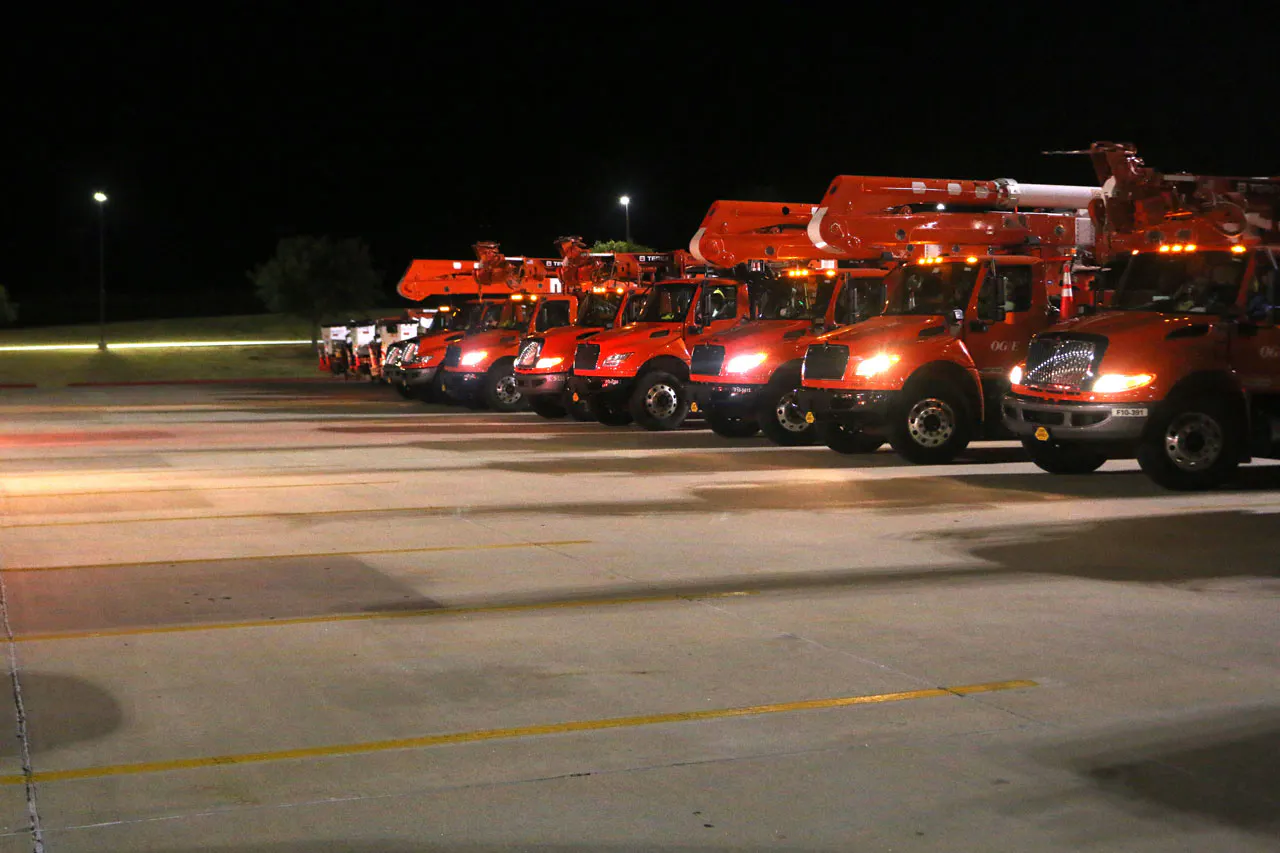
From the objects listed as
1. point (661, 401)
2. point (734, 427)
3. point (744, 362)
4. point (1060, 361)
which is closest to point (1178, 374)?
point (1060, 361)

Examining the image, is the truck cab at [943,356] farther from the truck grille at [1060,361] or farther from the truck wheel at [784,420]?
the truck wheel at [784,420]

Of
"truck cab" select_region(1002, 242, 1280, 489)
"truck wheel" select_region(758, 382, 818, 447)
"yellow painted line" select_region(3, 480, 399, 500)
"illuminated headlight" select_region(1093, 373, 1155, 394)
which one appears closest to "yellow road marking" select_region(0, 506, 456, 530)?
"yellow painted line" select_region(3, 480, 399, 500)

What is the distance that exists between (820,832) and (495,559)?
6.47m

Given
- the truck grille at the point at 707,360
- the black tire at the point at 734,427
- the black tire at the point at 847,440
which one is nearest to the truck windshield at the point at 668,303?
the truck grille at the point at 707,360

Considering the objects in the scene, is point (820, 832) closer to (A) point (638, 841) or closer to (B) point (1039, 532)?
(A) point (638, 841)

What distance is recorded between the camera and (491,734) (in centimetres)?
716

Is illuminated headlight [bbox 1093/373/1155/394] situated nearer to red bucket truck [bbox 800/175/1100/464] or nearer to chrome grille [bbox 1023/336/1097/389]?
chrome grille [bbox 1023/336/1097/389]

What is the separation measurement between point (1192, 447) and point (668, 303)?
1052 centimetres

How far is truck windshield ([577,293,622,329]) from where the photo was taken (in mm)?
28109

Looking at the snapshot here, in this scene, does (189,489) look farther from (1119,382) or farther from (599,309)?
(599,309)

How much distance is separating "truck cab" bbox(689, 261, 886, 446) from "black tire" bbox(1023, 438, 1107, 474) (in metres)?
4.12

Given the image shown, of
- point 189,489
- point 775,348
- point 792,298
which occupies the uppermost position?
point 792,298

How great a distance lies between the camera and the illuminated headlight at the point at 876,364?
18938 millimetres

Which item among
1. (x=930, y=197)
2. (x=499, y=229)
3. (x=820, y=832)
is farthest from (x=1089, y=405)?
(x=499, y=229)
